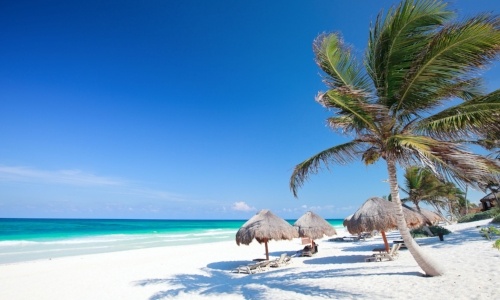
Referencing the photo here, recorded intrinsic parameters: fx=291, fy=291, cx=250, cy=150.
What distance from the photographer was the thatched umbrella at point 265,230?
37.5ft

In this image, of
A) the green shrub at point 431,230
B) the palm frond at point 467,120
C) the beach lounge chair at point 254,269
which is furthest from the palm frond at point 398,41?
the green shrub at point 431,230

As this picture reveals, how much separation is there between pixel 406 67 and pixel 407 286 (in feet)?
14.1

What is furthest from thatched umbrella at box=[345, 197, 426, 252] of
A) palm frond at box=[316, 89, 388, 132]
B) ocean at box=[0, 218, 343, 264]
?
ocean at box=[0, 218, 343, 264]

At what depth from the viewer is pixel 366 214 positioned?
10844 mm

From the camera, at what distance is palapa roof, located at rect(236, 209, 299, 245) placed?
11430 millimetres

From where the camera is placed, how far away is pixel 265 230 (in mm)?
11461

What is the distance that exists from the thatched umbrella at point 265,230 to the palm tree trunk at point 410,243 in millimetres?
6074

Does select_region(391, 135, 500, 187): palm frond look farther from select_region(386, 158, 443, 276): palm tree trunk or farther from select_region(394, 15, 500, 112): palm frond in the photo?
select_region(394, 15, 500, 112): palm frond

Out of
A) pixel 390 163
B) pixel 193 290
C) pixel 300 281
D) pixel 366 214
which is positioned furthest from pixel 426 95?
pixel 193 290

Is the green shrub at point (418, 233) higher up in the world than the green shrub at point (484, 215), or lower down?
lower down

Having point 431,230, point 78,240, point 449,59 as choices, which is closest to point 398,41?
point 449,59

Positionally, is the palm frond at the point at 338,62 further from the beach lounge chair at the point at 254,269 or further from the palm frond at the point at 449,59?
the beach lounge chair at the point at 254,269

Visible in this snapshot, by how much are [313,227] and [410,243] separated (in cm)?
728

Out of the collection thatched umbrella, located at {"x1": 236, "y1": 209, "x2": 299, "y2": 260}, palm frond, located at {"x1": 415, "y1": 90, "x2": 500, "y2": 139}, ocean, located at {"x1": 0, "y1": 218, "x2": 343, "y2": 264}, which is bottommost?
ocean, located at {"x1": 0, "y1": 218, "x2": 343, "y2": 264}
